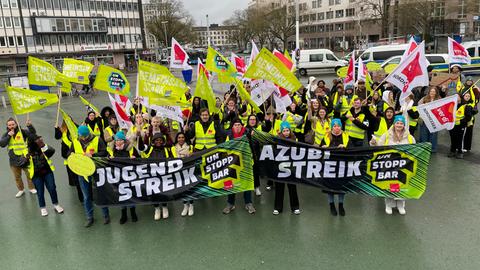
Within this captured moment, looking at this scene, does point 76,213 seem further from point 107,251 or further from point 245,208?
point 245,208

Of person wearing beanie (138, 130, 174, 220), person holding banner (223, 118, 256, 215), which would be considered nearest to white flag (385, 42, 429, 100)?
person holding banner (223, 118, 256, 215)

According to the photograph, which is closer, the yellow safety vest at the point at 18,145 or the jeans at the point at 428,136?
the yellow safety vest at the point at 18,145

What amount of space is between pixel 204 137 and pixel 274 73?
172 centimetres

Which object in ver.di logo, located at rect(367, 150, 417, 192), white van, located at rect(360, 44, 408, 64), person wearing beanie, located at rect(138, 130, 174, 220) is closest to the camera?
ver.di logo, located at rect(367, 150, 417, 192)

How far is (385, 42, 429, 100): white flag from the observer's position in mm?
7195

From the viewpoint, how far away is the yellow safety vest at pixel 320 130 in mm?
6710

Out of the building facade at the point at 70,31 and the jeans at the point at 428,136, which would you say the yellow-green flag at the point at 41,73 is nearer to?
the jeans at the point at 428,136

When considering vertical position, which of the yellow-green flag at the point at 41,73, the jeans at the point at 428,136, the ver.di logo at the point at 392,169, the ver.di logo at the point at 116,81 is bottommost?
the jeans at the point at 428,136

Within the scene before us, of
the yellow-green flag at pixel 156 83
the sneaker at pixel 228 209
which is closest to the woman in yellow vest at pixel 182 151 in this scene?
the sneaker at pixel 228 209

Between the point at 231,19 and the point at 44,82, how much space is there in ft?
323

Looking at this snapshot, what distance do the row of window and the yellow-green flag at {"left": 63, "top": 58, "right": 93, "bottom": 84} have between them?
55.9m

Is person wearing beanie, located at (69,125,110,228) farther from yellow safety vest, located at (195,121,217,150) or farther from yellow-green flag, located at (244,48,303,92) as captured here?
yellow-green flag, located at (244,48,303,92)

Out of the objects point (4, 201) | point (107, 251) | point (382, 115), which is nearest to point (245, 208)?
point (107, 251)

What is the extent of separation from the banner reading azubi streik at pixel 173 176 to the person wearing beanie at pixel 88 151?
0.83 ft
